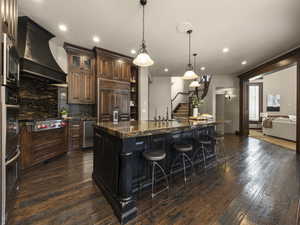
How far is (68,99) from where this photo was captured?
391 centimetres

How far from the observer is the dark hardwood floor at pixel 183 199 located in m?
1.49

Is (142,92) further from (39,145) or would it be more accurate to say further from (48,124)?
(39,145)

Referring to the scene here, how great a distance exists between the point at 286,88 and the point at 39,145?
1040 cm

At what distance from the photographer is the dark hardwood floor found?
4.89ft

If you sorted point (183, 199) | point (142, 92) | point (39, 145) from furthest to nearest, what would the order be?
point (142, 92) → point (39, 145) → point (183, 199)

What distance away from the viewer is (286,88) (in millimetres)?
7016

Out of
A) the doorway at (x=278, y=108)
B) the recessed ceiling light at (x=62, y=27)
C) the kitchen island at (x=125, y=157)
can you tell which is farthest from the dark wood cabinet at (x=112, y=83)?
the doorway at (x=278, y=108)

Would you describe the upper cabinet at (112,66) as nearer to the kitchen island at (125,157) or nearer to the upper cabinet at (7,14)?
the upper cabinet at (7,14)

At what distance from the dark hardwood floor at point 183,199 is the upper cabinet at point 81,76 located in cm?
204

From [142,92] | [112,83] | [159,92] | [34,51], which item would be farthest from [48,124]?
[159,92]

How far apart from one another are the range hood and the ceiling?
21 centimetres

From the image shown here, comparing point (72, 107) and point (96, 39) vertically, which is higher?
point (96, 39)

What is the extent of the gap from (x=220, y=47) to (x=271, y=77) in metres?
6.15

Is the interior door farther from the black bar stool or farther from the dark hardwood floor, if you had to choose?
the black bar stool
